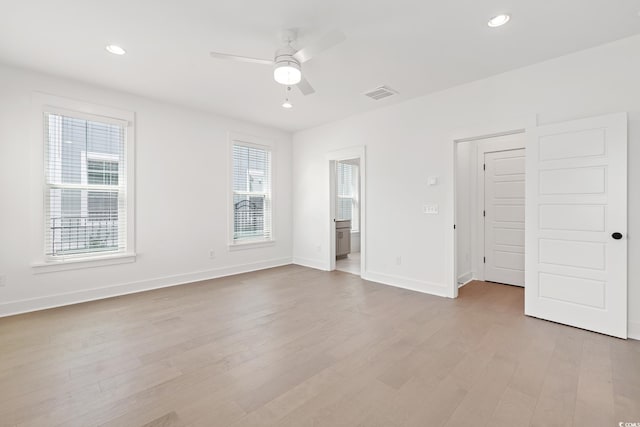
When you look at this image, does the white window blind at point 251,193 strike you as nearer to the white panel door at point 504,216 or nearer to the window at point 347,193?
the window at point 347,193

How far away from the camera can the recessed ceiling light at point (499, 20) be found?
239 cm

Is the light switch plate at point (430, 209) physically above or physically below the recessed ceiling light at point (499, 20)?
below

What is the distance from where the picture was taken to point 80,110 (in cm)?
371

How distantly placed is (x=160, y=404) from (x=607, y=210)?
4.10 meters

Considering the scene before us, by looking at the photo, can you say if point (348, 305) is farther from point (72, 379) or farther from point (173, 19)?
point (173, 19)

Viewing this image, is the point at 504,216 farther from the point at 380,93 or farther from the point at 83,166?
the point at 83,166

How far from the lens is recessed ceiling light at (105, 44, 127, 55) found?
9.36ft

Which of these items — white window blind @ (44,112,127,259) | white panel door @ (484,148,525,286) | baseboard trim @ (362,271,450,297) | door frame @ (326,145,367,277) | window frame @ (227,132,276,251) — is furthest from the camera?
window frame @ (227,132,276,251)

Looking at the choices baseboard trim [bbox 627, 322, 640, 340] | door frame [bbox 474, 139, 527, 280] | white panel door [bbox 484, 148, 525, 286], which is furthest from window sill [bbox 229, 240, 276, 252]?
baseboard trim [bbox 627, 322, 640, 340]

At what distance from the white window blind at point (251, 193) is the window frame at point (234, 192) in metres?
0.04

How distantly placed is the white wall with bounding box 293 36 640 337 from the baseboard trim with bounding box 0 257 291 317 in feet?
5.24

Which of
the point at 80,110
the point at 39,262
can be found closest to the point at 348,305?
the point at 39,262

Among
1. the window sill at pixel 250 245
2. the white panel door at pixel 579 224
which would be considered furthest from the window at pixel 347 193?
the white panel door at pixel 579 224

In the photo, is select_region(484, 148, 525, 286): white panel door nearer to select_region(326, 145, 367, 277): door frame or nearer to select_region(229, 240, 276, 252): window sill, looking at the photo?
select_region(326, 145, 367, 277): door frame
